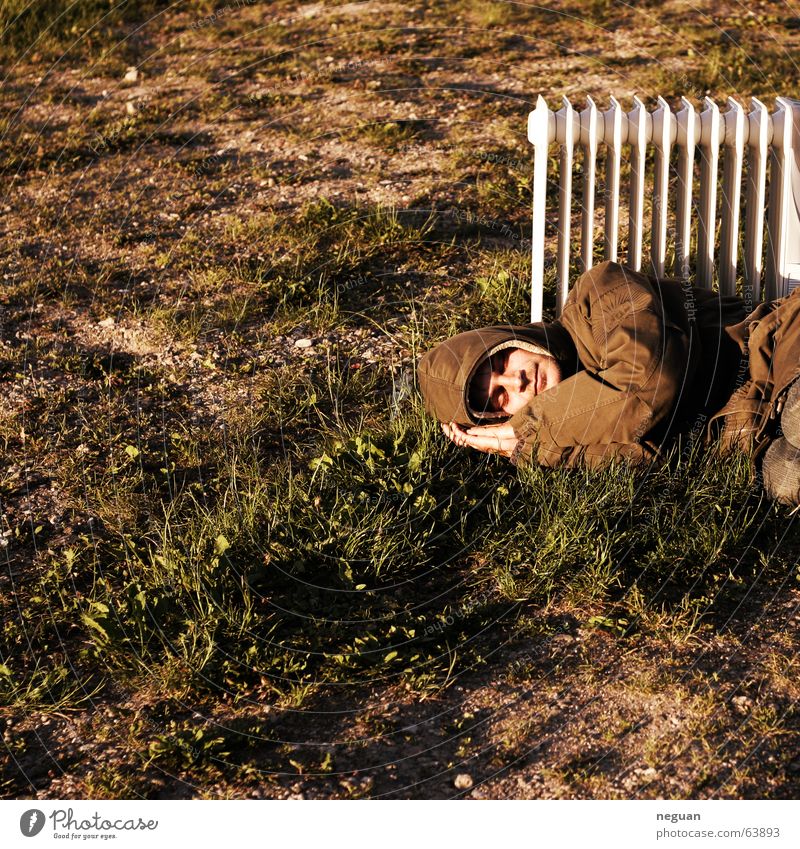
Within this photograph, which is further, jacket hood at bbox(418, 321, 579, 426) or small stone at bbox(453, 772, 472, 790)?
jacket hood at bbox(418, 321, 579, 426)

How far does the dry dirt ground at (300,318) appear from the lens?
329 cm

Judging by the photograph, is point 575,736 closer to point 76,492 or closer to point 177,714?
point 177,714

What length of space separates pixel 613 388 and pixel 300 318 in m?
1.96

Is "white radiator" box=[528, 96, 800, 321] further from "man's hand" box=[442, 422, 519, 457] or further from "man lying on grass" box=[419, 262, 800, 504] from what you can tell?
"man's hand" box=[442, 422, 519, 457]

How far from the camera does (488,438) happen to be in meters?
4.41

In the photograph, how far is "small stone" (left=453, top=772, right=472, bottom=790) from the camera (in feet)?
10.6

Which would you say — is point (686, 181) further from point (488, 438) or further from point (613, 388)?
point (488, 438)

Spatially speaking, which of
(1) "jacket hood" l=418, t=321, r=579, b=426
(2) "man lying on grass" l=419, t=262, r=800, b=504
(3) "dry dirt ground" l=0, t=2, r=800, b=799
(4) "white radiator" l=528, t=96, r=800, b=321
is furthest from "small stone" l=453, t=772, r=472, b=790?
(4) "white radiator" l=528, t=96, r=800, b=321

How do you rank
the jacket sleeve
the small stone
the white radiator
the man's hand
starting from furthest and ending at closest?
the white radiator < the man's hand < the jacket sleeve < the small stone

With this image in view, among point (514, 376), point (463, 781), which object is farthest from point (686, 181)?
point (463, 781)

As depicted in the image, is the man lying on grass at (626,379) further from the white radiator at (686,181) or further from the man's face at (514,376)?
the white radiator at (686,181)

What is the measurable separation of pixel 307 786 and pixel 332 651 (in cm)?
54

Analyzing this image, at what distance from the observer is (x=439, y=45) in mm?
8398

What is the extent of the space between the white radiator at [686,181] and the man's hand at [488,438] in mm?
868
